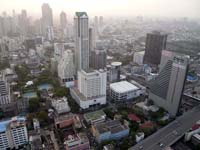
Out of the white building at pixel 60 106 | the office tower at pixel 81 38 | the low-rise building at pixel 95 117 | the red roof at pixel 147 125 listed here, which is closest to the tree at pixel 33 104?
the white building at pixel 60 106

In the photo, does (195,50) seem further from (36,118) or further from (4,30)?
(4,30)

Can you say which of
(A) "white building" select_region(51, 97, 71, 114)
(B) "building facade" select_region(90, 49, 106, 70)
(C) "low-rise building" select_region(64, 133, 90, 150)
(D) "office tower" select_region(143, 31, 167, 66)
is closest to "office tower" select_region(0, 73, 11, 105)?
(A) "white building" select_region(51, 97, 71, 114)

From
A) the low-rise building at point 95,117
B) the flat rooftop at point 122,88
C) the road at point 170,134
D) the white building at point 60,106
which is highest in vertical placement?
the flat rooftop at point 122,88

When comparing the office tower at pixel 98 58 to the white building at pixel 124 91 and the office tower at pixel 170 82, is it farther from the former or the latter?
the office tower at pixel 170 82

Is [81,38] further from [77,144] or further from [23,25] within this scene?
[23,25]

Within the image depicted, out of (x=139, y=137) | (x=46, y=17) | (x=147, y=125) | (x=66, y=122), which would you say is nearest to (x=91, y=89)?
(x=66, y=122)

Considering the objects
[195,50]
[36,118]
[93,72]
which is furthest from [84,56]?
[195,50]
